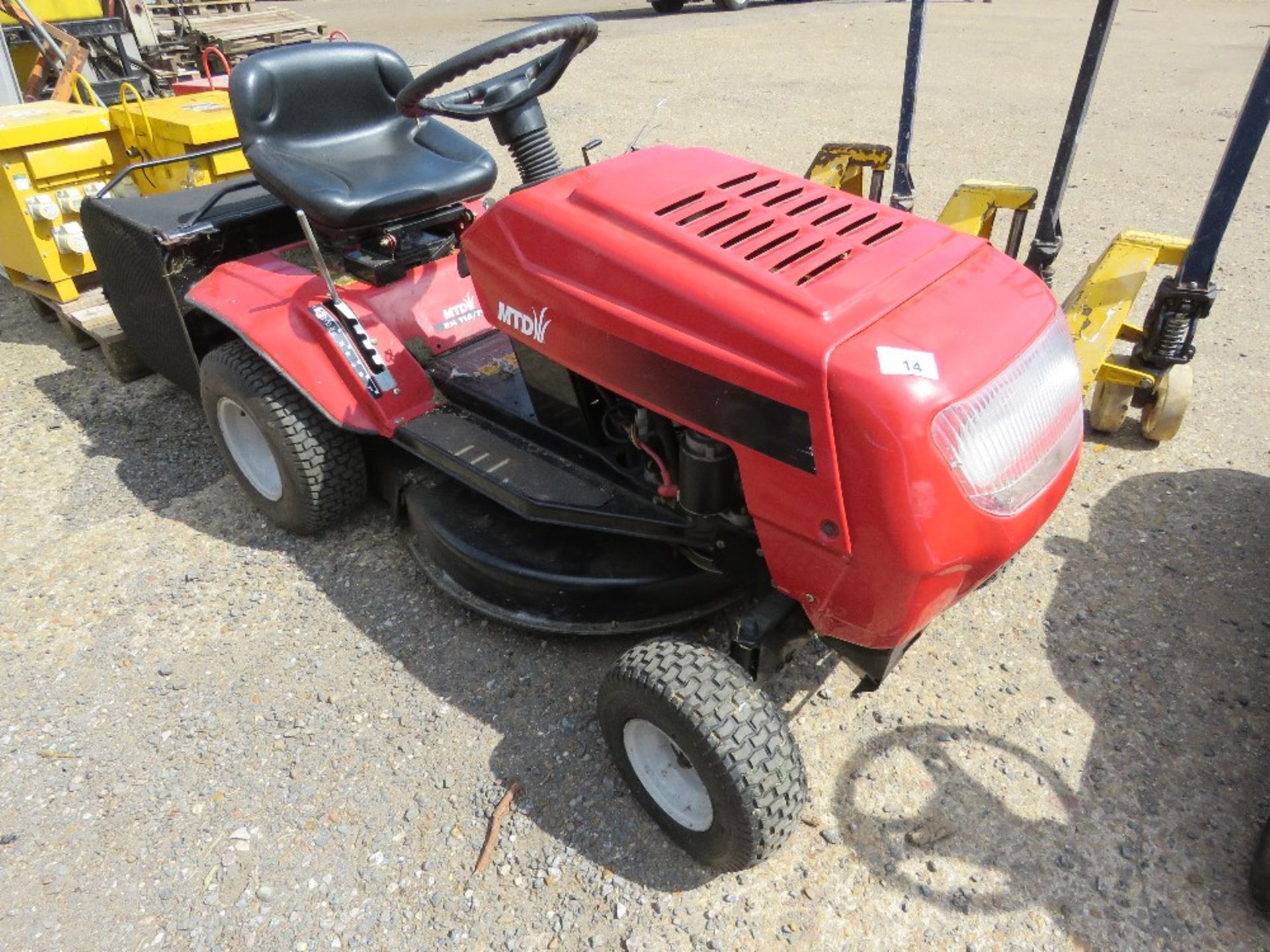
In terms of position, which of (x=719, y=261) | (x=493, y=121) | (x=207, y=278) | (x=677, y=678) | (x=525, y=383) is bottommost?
(x=677, y=678)

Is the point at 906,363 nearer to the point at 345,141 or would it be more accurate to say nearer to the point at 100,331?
the point at 345,141

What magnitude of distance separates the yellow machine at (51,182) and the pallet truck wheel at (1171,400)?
4081mm

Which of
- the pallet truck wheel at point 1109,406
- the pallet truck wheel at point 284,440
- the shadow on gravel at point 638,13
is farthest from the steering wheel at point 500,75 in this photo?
the shadow on gravel at point 638,13

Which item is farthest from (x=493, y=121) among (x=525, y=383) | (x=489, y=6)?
(x=489, y=6)

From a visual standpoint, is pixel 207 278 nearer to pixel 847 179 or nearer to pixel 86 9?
pixel 847 179

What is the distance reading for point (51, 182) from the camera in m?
3.73

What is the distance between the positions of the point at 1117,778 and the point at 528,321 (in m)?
1.68

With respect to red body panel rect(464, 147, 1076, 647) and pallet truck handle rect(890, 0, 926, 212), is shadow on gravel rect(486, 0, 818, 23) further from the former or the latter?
red body panel rect(464, 147, 1076, 647)

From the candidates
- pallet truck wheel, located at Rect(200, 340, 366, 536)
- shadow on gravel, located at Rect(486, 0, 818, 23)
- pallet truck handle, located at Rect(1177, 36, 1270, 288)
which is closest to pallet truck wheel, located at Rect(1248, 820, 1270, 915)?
pallet truck handle, located at Rect(1177, 36, 1270, 288)

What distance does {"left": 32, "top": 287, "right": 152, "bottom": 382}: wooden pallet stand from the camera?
362 centimetres

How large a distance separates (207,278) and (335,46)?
91cm

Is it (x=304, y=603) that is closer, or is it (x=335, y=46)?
(x=304, y=603)

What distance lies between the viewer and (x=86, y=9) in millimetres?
A: 5902

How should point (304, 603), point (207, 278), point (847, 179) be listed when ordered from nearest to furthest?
point (304, 603)
point (207, 278)
point (847, 179)
